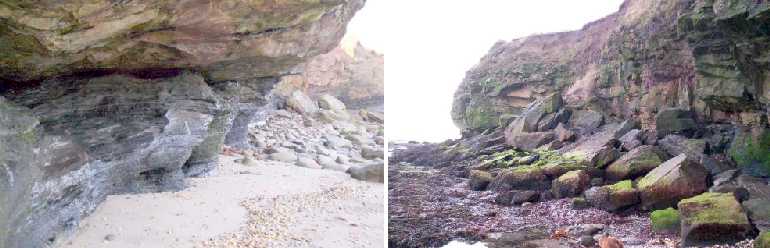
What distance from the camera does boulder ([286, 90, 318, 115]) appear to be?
44.1 ft

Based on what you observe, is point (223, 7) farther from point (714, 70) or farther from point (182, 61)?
point (714, 70)

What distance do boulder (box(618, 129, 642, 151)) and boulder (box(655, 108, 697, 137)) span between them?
0.16m

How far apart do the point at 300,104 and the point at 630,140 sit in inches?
391

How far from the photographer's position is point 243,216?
16.4 feet

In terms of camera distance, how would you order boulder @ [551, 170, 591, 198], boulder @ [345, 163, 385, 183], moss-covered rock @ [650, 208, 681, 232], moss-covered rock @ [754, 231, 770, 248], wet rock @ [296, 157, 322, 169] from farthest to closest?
wet rock @ [296, 157, 322, 169] < boulder @ [345, 163, 385, 183] < boulder @ [551, 170, 591, 198] < moss-covered rock @ [650, 208, 681, 232] < moss-covered rock @ [754, 231, 770, 248]

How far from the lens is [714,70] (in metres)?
4.19

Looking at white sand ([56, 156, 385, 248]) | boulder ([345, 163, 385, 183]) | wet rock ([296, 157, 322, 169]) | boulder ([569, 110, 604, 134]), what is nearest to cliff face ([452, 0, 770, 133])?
boulder ([569, 110, 604, 134])

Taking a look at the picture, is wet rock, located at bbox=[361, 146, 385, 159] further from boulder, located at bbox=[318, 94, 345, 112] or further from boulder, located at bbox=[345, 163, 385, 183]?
boulder, located at bbox=[318, 94, 345, 112]

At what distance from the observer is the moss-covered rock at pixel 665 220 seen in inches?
153

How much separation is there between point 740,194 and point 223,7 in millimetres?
3771

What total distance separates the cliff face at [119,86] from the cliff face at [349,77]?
943 centimetres

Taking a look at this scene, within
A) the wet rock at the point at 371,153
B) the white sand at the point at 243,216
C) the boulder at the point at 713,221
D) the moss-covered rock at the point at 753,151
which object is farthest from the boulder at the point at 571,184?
the wet rock at the point at 371,153

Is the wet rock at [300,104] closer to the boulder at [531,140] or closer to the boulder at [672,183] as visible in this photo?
the boulder at [531,140]

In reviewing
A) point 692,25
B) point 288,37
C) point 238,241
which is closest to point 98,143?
point 238,241
